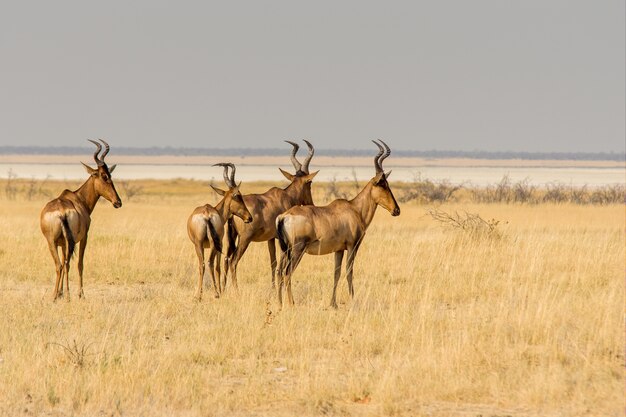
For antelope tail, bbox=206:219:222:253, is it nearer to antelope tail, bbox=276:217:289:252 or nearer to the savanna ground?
the savanna ground

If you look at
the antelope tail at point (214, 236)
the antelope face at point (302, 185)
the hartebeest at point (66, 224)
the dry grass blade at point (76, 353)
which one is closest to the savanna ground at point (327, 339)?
the dry grass blade at point (76, 353)

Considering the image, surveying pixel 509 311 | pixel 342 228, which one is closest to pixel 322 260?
pixel 342 228

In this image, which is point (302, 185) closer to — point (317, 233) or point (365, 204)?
point (365, 204)

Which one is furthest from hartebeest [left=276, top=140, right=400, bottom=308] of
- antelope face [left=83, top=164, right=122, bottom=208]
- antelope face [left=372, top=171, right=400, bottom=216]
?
antelope face [left=83, top=164, right=122, bottom=208]

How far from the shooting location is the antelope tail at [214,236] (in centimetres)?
1456

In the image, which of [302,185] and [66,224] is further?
[302,185]

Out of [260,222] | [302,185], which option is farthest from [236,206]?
[302,185]

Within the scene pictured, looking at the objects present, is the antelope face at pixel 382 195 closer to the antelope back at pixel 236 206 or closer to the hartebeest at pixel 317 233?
the hartebeest at pixel 317 233

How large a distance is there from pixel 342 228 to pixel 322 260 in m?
5.56

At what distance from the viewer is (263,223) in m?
15.5

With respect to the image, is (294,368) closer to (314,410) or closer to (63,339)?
(314,410)

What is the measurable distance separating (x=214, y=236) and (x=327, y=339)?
4.00 m

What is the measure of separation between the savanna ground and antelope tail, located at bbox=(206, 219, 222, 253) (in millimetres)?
820

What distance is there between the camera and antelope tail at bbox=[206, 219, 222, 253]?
47.8ft
